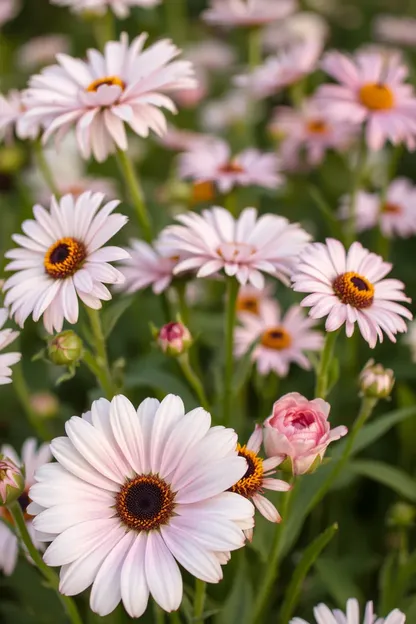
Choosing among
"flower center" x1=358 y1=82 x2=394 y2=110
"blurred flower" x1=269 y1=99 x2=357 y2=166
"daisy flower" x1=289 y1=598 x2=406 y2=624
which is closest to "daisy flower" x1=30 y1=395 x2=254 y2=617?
"daisy flower" x1=289 y1=598 x2=406 y2=624

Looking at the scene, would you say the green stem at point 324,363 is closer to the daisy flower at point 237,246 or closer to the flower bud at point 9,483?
the daisy flower at point 237,246

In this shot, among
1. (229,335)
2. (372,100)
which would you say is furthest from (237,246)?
(372,100)

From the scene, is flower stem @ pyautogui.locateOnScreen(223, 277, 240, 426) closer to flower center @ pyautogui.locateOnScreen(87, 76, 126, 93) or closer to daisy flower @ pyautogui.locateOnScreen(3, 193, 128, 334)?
daisy flower @ pyautogui.locateOnScreen(3, 193, 128, 334)

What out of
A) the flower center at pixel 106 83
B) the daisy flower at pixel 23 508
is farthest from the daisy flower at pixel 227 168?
the daisy flower at pixel 23 508

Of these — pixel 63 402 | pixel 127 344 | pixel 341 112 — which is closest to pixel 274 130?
pixel 341 112

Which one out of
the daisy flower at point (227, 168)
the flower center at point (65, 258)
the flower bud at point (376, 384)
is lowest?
the flower bud at point (376, 384)

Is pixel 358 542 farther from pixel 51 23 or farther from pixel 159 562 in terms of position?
pixel 51 23

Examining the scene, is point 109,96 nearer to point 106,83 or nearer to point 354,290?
point 106,83
